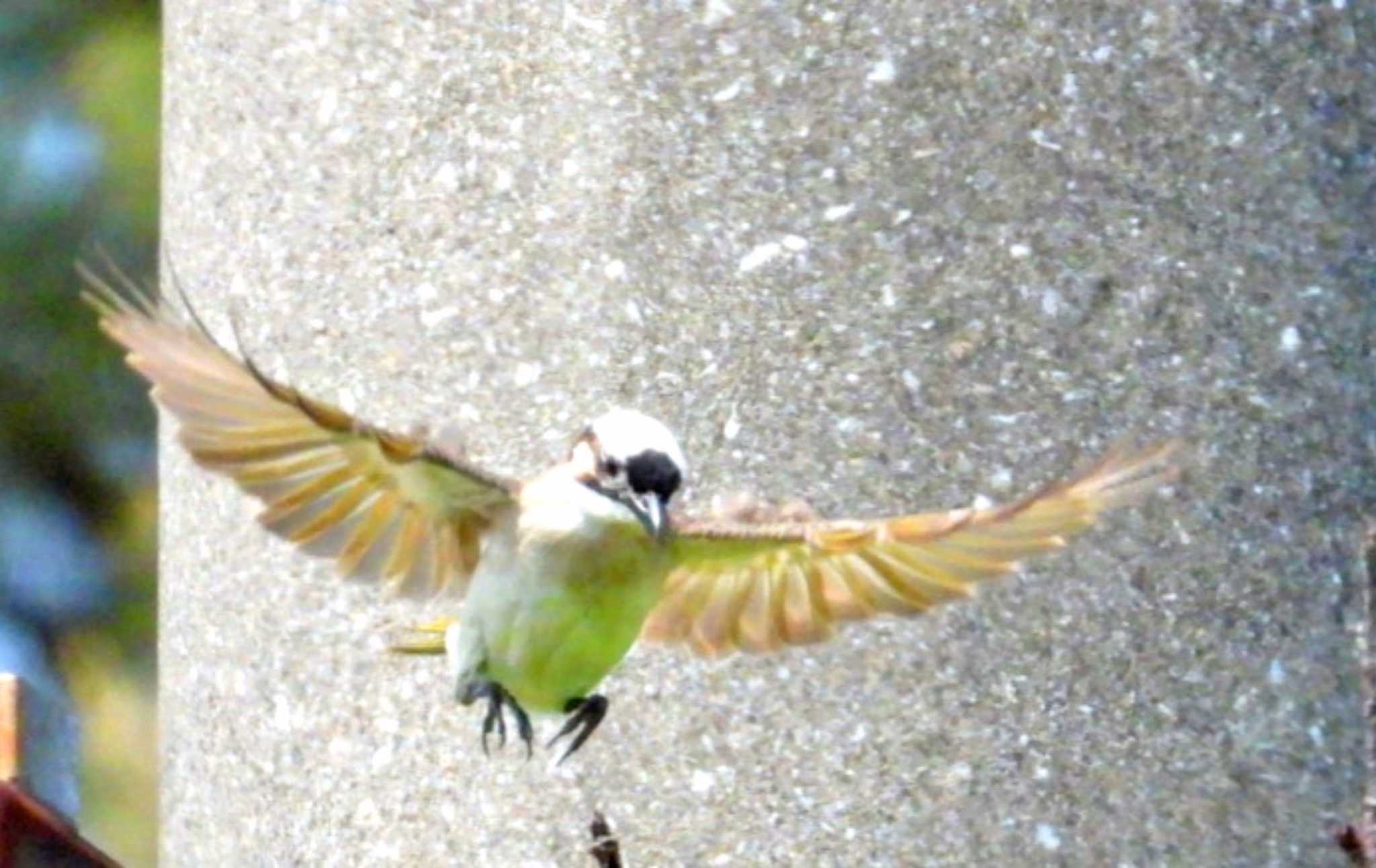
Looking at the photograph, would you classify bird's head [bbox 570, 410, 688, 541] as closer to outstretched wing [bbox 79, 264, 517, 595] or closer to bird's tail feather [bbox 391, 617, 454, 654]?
outstretched wing [bbox 79, 264, 517, 595]

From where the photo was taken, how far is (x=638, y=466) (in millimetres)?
2908

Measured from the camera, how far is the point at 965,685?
10.3 ft

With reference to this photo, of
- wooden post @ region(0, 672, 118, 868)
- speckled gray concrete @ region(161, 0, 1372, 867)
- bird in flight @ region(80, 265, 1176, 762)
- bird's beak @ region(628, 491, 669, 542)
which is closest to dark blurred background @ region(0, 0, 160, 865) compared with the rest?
speckled gray concrete @ region(161, 0, 1372, 867)

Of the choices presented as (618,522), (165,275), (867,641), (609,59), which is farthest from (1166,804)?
(165,275)

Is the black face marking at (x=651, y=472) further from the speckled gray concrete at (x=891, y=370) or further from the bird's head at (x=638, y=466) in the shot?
the speckled gray concrete at (x=891, y=370)

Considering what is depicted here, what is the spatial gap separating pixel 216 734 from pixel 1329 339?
1341mm

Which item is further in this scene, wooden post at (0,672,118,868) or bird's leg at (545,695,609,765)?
bird's leg at (545,695,609,765)

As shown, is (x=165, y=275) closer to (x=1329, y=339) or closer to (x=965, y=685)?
(x=965, y=685)

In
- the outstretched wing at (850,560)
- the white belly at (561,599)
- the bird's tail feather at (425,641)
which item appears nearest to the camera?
the outstretched wing at (850,560)

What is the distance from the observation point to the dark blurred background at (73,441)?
251 inches

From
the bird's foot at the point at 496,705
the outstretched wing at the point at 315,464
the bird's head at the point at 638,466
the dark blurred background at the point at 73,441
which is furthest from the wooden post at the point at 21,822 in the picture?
the dark blurred background at the point at 73,441

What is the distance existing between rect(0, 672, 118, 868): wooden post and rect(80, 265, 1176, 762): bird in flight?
316mm

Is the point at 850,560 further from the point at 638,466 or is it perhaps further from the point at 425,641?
the point at 425,641

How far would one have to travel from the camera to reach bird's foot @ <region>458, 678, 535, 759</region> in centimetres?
312
